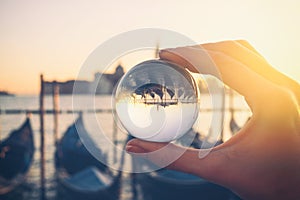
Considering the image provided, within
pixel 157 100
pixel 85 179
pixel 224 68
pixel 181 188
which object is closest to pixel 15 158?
pixel 85 179

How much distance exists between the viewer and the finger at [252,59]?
143cm

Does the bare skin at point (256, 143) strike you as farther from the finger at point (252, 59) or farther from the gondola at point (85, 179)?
the gondola at point (85, 179)

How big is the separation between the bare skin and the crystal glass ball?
0.10 metres

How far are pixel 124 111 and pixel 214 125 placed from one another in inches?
21.5

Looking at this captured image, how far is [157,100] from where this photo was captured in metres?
1.50

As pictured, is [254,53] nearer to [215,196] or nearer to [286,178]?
[286,178]

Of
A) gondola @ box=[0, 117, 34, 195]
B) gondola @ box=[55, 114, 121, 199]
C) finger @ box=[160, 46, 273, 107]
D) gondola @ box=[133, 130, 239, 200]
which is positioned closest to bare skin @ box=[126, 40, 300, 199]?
finger @ box=[160, 46, 273, 107]

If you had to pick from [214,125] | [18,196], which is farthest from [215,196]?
[214,125]

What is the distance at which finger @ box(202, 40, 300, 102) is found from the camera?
1.43 meters

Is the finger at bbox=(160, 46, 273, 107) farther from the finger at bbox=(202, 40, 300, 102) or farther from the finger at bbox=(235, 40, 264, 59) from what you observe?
the finger at bbox=(235, 40, 264, 59)

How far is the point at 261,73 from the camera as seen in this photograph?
142 cm

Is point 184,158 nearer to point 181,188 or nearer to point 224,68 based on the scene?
point 224,68

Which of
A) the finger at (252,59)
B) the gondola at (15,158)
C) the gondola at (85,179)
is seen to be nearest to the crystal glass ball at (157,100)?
the finger at (252,59)

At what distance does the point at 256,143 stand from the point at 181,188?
896 centimetres
